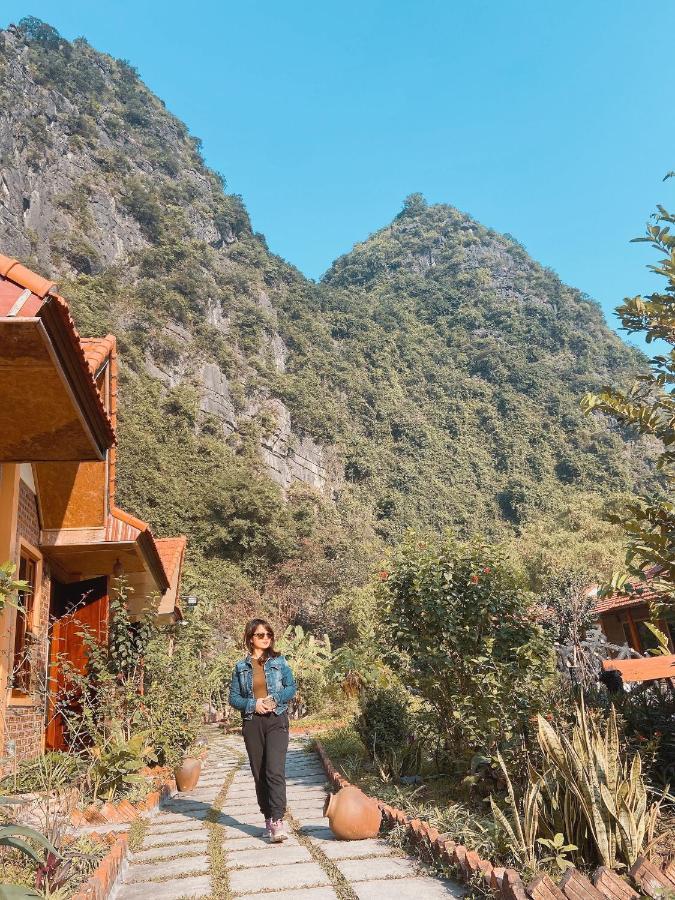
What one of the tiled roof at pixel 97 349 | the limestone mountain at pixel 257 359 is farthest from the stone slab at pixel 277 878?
the limestone mountain at pixel 257 359

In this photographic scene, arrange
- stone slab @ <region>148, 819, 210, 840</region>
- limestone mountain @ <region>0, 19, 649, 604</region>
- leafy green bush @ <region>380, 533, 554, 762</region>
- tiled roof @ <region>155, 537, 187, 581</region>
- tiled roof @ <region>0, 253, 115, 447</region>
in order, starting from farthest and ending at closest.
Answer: limestone mountain @ <region>0, 19, 649, 604</region>
tiled roof @ <region>155, 537, 187, 581</region>
leafy green bush @ <region>380, 533, 554, 762</region>
stone slab @ <region>148, 819, 210, 840</region>
tiled roof @ <region>0, 253, 115, 447</region>

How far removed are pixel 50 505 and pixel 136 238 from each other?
44713 mm

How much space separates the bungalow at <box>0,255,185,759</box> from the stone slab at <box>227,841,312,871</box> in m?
1.81

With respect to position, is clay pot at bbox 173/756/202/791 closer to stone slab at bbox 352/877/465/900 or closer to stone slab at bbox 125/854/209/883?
stone slab at bbox 125/854/209/883

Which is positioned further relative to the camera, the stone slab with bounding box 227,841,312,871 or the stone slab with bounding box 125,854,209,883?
the stone slab with bounding box 227,841,312,871

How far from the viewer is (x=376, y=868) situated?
12.1 feet

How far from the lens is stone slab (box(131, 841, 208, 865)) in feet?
13.9

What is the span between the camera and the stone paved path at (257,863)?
131 inches

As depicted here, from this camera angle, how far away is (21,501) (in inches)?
247

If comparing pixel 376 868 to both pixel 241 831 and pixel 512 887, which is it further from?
pixel 241 831

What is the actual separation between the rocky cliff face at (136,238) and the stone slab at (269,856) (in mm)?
34951

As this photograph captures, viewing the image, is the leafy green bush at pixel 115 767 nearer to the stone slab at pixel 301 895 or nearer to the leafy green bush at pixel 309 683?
the stone slab at pixel 301 895

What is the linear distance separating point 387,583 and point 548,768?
238cm

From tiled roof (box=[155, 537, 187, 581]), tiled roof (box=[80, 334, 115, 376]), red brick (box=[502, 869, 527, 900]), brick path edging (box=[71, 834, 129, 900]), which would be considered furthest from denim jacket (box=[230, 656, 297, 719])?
tiled roof (box=[155, 537, 187, 581])
